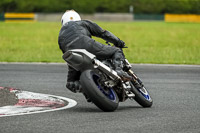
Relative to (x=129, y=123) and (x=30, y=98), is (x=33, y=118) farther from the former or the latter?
(x=30, y=98)

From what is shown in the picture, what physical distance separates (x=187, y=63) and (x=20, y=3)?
79739mm

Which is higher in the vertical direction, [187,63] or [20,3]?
[187,63]

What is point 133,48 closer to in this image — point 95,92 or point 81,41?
point 81,41

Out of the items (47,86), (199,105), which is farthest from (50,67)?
(199,105)

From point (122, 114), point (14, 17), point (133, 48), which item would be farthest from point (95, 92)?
point (14, 17)

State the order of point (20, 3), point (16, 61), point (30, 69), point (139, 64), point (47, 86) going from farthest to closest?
point (20, 3) < point (16, 61) < point (139, 64) < point (30, 69) < point (47, 86)

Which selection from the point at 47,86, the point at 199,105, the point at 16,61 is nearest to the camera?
the point at 199,105

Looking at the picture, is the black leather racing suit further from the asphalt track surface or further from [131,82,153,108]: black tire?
the asphalt track surface

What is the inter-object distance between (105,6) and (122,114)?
92.4 metres

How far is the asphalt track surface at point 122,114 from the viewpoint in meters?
6.71

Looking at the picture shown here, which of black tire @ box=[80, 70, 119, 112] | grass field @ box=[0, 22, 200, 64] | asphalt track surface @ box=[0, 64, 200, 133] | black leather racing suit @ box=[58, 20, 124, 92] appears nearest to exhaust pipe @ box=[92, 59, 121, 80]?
black tire @ box=[80, 70, 119, 112]

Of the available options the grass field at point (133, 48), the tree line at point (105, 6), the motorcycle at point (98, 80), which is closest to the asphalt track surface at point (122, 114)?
the motorcycle at point (98, 80)

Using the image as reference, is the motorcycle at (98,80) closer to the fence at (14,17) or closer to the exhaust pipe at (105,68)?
the exhaust pipe at (105,68)

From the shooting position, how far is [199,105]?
8844 millimetres
